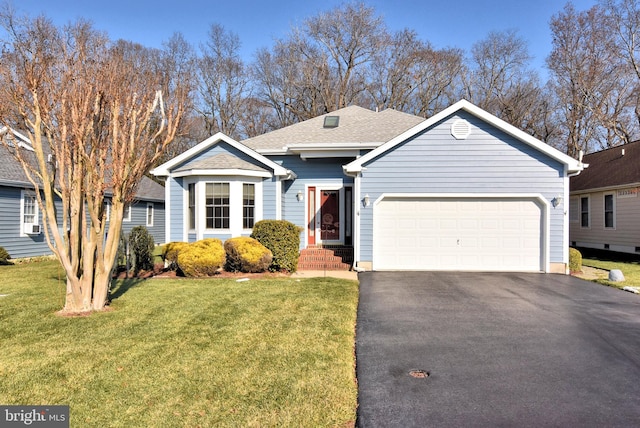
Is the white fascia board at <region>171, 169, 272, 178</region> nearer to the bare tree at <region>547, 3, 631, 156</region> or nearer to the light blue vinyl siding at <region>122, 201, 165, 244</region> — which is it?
the light blue vinyl siding at <region>122, 201, 165, 244</region>

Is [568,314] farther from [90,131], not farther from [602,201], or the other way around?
[602,201]

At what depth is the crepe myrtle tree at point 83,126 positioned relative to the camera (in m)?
6.15

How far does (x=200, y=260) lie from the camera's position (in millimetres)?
10602

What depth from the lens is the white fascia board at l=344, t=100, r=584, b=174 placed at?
37.0 feet

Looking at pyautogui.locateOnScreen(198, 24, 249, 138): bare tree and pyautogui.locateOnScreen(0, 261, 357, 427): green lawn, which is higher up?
pyautogui.locateOnScreen(198, 24, 249, 138): bare tree

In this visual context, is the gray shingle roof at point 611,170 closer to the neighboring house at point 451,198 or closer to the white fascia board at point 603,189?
the white fascia board at point 603,189

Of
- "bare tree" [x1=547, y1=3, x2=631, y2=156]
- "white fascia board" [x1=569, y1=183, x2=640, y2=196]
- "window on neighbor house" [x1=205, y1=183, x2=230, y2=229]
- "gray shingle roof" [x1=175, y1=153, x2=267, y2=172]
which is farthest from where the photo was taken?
"bare tree" [x1=547, y1=3, x2=631, y2=156]

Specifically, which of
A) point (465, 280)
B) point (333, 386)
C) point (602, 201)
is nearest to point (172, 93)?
point (333, 386)

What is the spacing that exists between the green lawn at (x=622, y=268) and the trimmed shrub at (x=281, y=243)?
7909mm

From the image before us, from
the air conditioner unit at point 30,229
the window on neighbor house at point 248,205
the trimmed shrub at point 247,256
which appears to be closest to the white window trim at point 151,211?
the air conditioner unit at point 30,229

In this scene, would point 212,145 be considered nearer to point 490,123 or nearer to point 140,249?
point 140,249

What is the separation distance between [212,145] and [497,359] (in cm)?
1150

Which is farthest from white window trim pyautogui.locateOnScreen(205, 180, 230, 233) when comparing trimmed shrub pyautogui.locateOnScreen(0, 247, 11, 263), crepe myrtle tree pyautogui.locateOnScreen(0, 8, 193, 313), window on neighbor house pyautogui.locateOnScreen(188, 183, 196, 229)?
trimmed shrub pyautogui.locateOnScreen(0, 247, 11, 263)

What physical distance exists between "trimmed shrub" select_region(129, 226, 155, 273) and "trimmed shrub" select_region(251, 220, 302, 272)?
3.19 m
